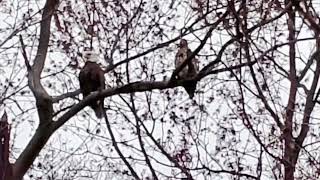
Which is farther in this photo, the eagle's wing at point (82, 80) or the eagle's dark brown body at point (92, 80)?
the eagle's wing at point (82, 80)

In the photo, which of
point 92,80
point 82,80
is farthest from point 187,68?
point 82,80

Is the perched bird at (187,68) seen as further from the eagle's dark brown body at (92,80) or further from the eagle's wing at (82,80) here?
the eagle's wing at (82,80)

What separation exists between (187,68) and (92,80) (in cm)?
134

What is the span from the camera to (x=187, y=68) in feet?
25.0

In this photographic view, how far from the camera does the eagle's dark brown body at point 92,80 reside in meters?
8.26

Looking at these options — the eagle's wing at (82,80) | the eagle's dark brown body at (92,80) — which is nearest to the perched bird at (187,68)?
the eagle's dark brown body at (92,80)

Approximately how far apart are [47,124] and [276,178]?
8.38ft

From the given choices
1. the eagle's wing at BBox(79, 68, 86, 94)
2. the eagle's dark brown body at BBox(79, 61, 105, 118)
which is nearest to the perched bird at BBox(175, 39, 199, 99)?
the eagle's dark brown body at BBox(79, 61, 105, 118)

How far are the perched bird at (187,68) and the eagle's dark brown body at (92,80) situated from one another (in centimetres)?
93

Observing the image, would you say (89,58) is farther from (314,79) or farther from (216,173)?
(314,79)

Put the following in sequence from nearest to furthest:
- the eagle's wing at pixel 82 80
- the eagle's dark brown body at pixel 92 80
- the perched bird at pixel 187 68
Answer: the perched bird at pixel 187 68 → the eagle's dark brown body at pixel 92 80 → the eagle's wing at pixel 82 80

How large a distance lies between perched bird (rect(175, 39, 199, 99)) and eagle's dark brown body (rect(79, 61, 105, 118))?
931 mm

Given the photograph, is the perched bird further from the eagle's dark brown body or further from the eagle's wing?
the eagle's wing

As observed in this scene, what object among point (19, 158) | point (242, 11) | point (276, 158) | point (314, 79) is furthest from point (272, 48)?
point (19, 158)
